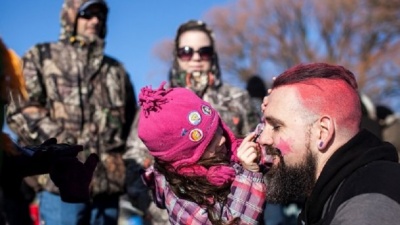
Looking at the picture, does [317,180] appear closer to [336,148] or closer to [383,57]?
[336,148]

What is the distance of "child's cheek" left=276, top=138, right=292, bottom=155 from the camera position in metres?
2.65

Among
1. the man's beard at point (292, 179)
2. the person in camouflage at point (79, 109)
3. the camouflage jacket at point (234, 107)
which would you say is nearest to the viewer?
the man's beard at point (292, 179)

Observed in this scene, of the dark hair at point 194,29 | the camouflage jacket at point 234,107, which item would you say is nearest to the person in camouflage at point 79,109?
the dark hair at point 194,29

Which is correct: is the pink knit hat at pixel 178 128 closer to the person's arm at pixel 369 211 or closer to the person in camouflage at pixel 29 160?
the person in camouflage at pixel 29 160

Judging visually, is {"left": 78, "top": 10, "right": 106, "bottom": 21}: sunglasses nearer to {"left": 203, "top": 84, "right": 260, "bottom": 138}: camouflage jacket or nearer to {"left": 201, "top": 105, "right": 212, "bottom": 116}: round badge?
{"left": 203, "top": 84, "right": 260, "bottom": 138}: camouflage jacket

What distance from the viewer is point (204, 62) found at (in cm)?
438

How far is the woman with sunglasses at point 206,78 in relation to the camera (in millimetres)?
4234

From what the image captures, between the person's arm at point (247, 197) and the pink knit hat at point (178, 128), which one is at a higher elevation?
the pink knit hat at point (178, 128)

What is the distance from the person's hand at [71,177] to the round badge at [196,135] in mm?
499

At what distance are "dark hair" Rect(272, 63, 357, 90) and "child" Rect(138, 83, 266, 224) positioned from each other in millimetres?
369

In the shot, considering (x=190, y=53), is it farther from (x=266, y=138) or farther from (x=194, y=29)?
(x=266, y=138)

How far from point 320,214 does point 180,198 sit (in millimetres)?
862

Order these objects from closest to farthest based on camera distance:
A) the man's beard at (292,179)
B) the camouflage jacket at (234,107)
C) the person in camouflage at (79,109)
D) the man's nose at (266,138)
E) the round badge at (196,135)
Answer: the man's beard at (292,179) < the man's nose at (266,138) < the round badge at (196,135) < the camouflage jacket at (234,107) < the person in camouflage at (79,109)

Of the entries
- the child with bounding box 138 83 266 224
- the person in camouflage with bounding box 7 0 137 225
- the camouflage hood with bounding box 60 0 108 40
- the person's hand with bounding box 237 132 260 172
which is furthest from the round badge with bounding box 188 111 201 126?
the camouflage hood with bounding box 60 0 108 40
